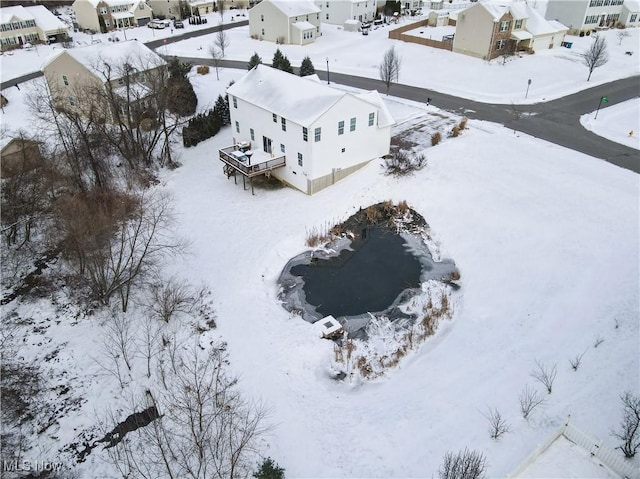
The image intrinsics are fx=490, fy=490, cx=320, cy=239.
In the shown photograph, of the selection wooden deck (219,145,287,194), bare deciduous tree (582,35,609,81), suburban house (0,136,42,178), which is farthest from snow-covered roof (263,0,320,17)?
suburban house (0,136,42,178)

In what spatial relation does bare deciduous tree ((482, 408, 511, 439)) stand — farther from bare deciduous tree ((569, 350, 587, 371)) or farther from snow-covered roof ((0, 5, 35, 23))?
snow-covered roof ((0, 5, 35, 23))

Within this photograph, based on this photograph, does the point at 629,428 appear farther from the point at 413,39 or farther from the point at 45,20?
the point at 45,20

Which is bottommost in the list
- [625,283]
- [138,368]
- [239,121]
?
[138,368]

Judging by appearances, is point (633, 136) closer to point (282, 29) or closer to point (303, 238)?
point (303, 238)

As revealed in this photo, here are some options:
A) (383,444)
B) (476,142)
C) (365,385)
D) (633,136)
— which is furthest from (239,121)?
(633,136)

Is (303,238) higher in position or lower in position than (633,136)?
lower

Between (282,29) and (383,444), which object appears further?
(282,29)

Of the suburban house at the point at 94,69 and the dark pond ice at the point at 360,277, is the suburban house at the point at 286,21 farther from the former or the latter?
the dark pond ice at the point at 360,277

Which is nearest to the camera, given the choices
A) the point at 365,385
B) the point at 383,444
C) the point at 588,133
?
the point at 383,444
